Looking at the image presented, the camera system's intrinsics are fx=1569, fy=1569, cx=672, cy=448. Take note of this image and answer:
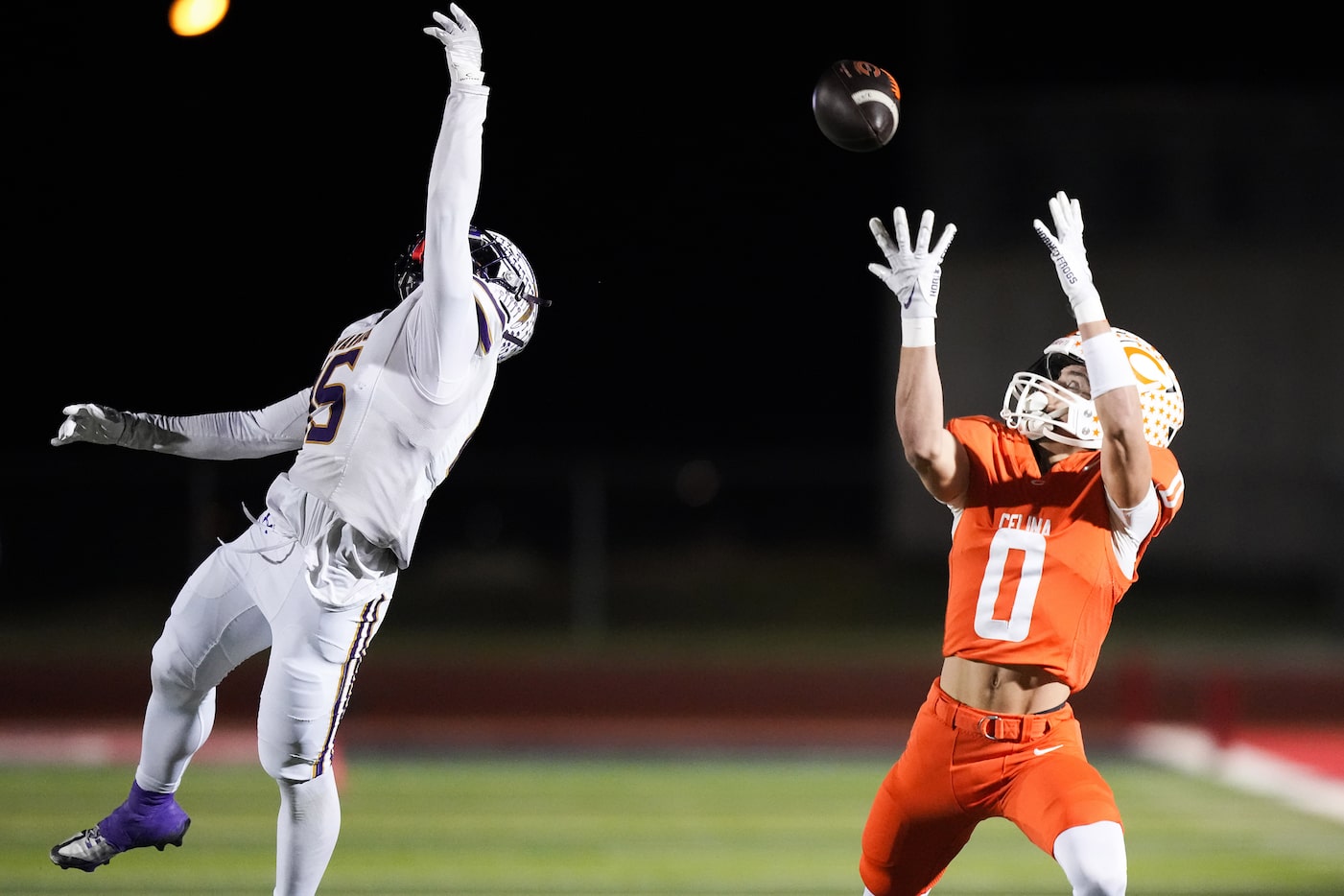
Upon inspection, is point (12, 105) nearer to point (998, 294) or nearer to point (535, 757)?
point (998, 294)

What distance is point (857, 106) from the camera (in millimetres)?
4477

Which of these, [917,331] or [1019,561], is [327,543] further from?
[1019,561]

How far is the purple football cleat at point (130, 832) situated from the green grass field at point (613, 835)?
5.89 feet

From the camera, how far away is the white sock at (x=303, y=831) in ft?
14.5

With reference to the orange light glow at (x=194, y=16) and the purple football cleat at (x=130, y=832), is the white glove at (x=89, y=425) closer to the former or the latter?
the purple football cleat at (x=130, y=832)

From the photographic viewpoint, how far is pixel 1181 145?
69.9 feet

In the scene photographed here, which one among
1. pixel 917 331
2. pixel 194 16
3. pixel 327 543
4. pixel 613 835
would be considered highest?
pixel 194 16

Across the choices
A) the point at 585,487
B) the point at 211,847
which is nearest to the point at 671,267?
the point at 585,487

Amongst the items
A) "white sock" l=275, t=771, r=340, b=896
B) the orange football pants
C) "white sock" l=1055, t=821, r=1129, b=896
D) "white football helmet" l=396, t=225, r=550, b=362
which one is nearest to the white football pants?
"white sock" l=275, t=771, r=340, b=896

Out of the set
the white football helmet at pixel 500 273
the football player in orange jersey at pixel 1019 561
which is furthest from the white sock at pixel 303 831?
the football player in orange jersey at pixel 1019 561

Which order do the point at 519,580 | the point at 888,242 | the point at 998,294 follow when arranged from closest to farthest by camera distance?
the point at 888,242 → the point at 519,580 → the point at 998,294

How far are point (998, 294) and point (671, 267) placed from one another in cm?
990

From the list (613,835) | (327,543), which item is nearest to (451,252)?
(327,543)

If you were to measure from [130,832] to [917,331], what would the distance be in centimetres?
269
